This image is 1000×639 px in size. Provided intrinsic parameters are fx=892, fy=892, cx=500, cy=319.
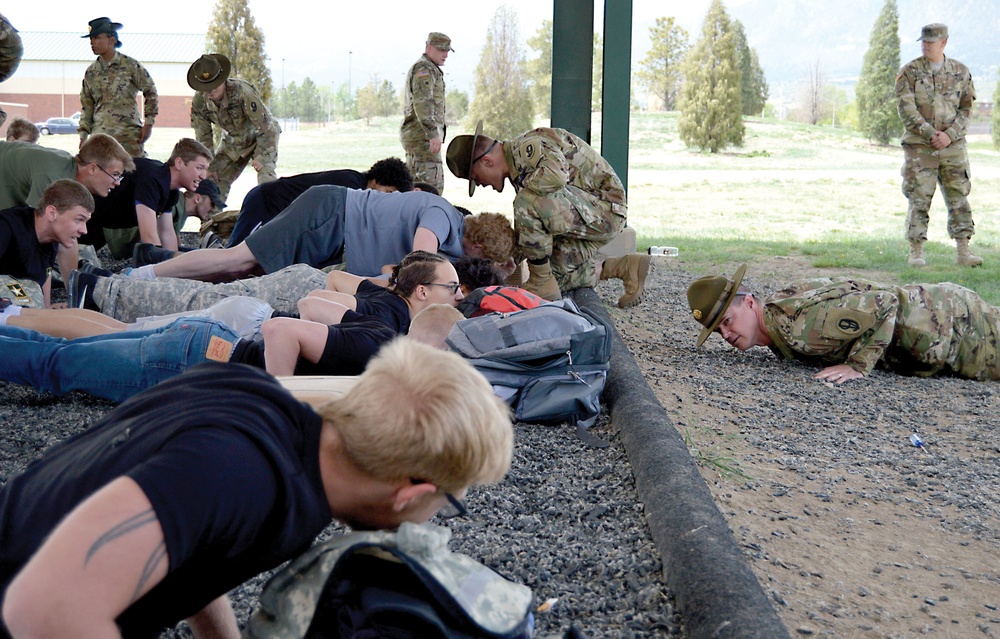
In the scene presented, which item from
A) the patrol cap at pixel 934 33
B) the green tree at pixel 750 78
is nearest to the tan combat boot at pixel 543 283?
the patrol cap at pixel 934 33

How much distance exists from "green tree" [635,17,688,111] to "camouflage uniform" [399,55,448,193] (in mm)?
22454

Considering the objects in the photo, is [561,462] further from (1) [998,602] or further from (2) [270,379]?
(2) [270,379]

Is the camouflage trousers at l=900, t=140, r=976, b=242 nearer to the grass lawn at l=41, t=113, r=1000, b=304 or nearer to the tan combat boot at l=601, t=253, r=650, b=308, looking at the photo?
the grass lawn at l=41, t=113, r=1000, b=304

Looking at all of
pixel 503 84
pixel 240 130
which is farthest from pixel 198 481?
pixel 503 84

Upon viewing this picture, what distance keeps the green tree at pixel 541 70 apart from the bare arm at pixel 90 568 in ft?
79.2

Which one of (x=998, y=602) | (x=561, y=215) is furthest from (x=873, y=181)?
(x=998, y=602)

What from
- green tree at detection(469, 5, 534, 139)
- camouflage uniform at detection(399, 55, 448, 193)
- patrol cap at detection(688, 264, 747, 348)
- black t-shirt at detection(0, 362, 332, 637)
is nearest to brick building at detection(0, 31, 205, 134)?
green tree at detection(469, 5, 534, 139)

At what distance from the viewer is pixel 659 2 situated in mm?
38062

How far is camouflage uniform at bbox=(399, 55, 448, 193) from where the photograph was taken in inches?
344

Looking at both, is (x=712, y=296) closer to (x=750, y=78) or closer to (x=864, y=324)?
(x=864, y=324)

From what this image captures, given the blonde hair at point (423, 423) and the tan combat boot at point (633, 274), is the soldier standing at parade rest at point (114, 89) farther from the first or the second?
the blonde hair at point (423, 423)

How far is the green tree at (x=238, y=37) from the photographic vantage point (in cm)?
2023

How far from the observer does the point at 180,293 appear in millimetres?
3826

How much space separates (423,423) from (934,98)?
7851 mm
